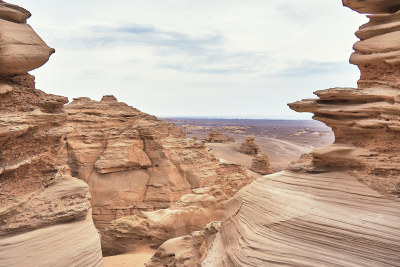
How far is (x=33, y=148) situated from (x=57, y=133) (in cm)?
56

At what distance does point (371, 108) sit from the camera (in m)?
5.09

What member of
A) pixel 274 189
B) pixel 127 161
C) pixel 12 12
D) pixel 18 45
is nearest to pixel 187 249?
pixel 274 189

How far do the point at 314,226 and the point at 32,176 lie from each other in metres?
5.55

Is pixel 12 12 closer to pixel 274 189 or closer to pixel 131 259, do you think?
pixel 274 189

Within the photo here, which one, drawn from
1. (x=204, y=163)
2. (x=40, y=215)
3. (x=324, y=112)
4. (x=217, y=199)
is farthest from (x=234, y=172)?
(x=40, y=215)

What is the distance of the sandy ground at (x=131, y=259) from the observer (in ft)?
29.4

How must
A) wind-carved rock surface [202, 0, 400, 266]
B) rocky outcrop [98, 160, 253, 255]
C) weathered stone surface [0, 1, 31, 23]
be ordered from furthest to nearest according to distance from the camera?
1. rocky outcrop [98, 160, 253, 255]
2. weathered stone surface [0, 1, 31, 23]
3. wind-carved rock surface [202, 0, 400, 266]

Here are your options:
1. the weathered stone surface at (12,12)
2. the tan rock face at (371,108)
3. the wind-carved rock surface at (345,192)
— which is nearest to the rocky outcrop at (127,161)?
the weathered stone surface at (12,12)

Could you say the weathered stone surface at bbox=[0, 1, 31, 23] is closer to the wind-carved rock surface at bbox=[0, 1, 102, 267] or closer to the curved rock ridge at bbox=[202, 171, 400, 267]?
the wind-carved rock surface at bbox=[0, 1, 102, 267]

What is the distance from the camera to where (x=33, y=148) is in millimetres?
6062

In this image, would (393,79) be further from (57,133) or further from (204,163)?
(204,163)

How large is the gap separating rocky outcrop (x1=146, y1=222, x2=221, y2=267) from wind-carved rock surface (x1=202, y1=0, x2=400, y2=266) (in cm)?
112

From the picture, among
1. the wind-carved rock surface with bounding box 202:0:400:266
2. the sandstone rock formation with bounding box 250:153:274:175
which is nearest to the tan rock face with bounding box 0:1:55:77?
the wind-carved rock surface with bounding box 202:0:400:266

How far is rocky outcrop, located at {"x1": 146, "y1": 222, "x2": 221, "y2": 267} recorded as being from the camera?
7.14 m
